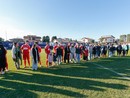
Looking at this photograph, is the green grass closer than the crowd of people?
Yes

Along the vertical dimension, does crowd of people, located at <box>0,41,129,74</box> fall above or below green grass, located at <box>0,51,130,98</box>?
above

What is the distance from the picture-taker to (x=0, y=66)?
40.8ft

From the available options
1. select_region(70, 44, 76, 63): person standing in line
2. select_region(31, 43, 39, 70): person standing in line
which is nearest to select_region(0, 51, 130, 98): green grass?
→ select_region(31, 43, 39, 70): person standing in line

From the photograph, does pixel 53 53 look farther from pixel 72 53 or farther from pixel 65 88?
pixel 65 88

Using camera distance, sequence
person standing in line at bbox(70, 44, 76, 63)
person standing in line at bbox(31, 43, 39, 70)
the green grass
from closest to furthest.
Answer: the green grass, person standing in line at bbox(31, 43, 39, 70), person standing in line at bbox(70, 44, 76, 63)

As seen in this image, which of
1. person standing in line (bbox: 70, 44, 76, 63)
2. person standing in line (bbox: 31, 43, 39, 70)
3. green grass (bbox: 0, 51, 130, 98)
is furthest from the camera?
person standing in line (bbox: 70, 44, 76, 63)

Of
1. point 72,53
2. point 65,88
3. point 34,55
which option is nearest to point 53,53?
point 72,53

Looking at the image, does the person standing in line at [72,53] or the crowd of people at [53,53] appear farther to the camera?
the person standing in line at [72,53]

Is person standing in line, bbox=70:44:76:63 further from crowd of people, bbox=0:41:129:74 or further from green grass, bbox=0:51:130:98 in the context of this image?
green grass, bbox=0:51:130:98

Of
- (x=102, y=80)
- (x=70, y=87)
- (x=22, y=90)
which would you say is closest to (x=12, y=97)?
(x=22, y=90)

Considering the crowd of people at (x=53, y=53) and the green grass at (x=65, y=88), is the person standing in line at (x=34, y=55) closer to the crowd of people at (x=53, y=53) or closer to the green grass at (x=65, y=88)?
the crowd of people at (x=53, y=53)

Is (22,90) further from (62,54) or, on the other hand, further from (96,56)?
(96,56)

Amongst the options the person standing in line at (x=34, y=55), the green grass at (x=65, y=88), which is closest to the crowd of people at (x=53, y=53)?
the person standing in line at (x=34, y=55)

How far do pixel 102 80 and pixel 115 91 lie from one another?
7.04 ft
